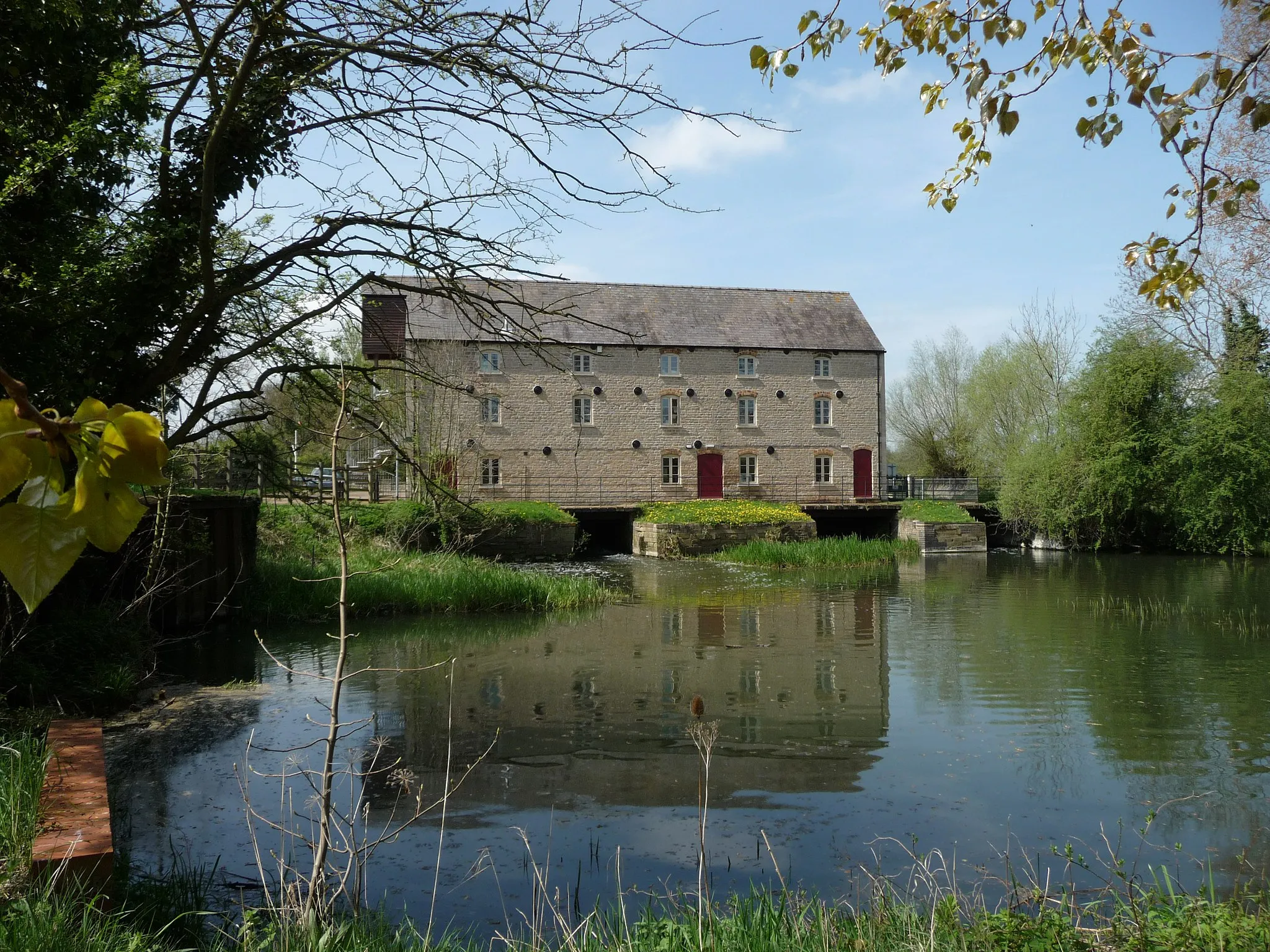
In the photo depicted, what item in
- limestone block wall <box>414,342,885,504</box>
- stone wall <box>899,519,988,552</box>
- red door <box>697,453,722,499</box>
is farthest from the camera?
red door <box>697,453,722,499</box>

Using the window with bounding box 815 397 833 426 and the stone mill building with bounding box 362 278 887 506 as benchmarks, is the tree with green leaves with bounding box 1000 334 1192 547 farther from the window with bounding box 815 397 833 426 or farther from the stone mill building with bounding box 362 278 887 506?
the window with bounding box 815 397 833 426

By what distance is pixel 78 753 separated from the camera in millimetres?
5102

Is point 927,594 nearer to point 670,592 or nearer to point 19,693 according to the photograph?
point 670,592

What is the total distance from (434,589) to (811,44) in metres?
11.8

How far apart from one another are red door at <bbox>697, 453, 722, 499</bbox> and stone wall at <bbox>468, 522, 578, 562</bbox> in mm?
8237

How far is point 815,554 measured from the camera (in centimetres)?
2241

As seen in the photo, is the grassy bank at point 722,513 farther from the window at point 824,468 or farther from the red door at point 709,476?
the window at point 824,468

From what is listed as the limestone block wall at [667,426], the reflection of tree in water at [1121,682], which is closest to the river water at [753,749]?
the reflection of tree in water at [1121,682]

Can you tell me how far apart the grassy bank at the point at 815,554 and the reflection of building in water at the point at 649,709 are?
26.9 feet

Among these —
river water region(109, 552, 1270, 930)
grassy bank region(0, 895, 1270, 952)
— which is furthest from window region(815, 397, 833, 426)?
grassy bank region(0, 895, 1270, 952)

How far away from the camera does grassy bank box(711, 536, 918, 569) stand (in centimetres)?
2228

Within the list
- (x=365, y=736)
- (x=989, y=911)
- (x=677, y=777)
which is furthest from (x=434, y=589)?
(x=989, y=911)

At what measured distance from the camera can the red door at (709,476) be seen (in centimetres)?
3406

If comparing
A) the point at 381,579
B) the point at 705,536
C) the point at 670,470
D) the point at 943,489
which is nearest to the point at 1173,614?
the point at 381,579
